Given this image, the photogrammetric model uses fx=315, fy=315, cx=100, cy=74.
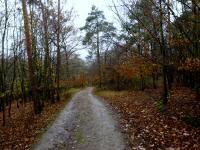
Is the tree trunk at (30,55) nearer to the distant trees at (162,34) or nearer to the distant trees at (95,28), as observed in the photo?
the distant trees at (162,34)

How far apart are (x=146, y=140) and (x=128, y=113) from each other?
6.35m

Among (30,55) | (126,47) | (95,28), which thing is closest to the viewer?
(126,47)

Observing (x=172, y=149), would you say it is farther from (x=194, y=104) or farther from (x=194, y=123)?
(x=194, y=104)

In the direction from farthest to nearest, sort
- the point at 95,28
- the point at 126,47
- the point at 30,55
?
the point at 95,28 < the point at 30,55 < the point at 126,47

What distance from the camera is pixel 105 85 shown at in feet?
154

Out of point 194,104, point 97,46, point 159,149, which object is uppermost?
point 97,46

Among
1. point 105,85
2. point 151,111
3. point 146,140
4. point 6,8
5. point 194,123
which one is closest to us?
point 146,140

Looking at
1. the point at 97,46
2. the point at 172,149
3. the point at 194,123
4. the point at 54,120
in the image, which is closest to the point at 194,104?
the point at 194,123

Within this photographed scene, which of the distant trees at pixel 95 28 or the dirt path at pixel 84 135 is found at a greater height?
the distant trees at pixel 95 28

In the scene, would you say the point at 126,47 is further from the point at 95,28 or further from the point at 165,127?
the point at 95,28

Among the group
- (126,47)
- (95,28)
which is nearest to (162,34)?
(126,47)

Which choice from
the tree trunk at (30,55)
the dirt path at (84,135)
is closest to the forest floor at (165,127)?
the dirt path at (84,135)

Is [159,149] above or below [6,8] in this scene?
below

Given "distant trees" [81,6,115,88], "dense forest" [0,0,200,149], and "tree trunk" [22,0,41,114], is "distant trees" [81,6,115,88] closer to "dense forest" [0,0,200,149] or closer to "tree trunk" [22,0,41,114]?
"dense forest" [0,0,200,149]
